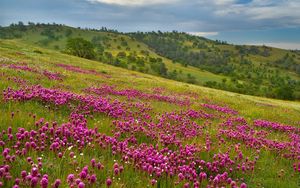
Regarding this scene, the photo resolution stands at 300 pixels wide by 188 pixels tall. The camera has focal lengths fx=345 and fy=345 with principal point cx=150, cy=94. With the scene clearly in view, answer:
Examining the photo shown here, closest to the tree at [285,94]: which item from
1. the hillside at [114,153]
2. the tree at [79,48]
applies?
the tree at [79,48]

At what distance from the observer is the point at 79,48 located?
131625mm

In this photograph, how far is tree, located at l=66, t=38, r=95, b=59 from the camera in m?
130

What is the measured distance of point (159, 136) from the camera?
30.1 ft

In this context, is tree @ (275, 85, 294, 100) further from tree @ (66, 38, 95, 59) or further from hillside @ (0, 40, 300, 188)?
hillside @ (0, 40, 300, 188)

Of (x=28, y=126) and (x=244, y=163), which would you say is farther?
(x=244, y=163)

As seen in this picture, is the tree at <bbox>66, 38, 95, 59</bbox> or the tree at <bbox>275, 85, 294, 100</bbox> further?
the tree at <bbox>66, 38, 95, 59</bbox>

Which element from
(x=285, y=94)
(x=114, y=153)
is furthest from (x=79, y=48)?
(x=114, y=153)

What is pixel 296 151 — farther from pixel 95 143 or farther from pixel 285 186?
pixel 95 143

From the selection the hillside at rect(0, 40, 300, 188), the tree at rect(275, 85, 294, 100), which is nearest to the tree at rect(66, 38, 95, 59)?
the tree at rect(275, 85, 294, 100)

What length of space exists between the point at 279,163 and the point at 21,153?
7.11 m

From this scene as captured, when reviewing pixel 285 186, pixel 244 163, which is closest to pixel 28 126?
pixel 244 163

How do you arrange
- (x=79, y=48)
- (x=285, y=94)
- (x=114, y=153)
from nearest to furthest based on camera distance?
(x=114, y=153), (x=285, y=94), (x=79, y=48)

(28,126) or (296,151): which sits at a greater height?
(28,126)

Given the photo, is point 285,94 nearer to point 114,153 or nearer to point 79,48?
point 79,48
